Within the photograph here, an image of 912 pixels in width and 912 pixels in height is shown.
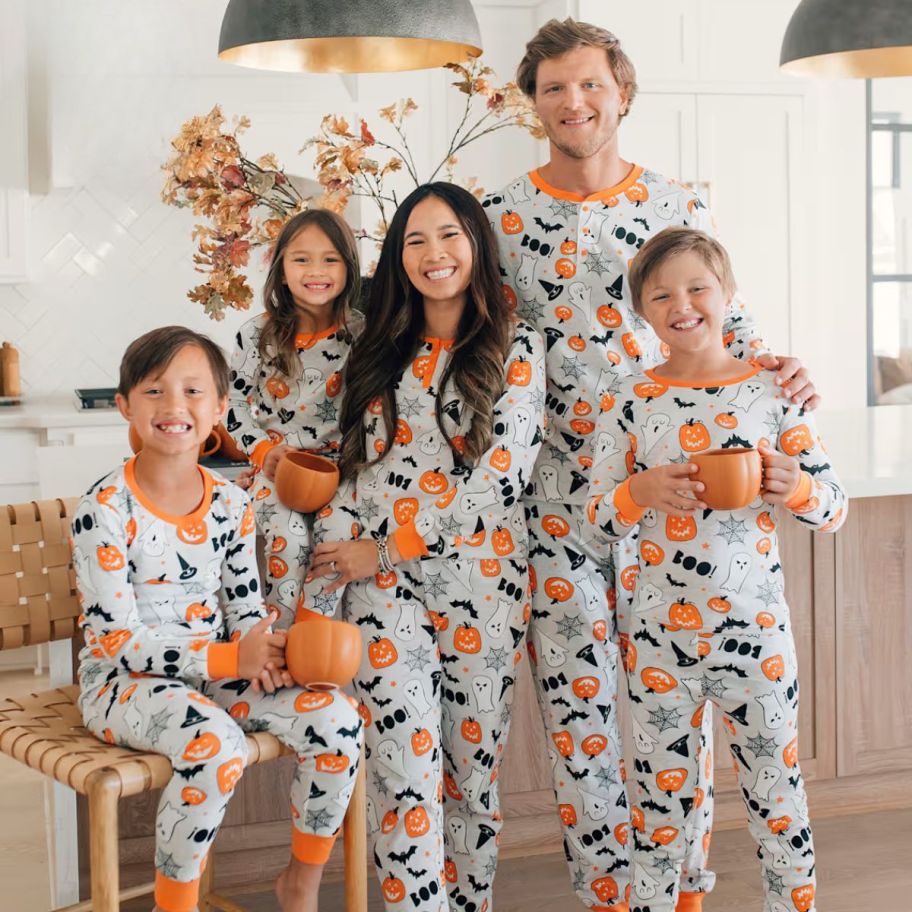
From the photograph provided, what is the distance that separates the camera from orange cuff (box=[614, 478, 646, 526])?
190 centimetres

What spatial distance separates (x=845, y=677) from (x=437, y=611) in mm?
1181

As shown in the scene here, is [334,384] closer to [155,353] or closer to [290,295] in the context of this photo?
[290,295]

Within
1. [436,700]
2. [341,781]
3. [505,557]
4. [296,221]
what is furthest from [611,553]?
[296,221]

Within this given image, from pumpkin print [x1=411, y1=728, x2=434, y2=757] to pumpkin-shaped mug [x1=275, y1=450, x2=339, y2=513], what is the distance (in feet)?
1.36

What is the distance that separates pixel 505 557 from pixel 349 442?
0.34 metres

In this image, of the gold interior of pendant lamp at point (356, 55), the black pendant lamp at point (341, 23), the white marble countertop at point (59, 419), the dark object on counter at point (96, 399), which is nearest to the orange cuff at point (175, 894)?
the black pendant lamp at point (341, 23)

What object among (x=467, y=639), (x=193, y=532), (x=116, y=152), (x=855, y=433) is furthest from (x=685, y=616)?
(x=116, y=152)

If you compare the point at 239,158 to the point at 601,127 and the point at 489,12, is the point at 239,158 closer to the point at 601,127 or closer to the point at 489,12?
the point at 601,127

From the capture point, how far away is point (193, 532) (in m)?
1.94

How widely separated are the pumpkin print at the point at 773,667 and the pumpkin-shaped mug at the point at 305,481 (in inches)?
29.7

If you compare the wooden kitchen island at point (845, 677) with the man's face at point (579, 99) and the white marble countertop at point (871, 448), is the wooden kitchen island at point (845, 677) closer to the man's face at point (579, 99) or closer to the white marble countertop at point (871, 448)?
the white marble countertop at point (871, 448)

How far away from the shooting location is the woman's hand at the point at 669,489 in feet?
5.97

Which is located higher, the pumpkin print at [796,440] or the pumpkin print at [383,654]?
the pumpkin print at [796,440]

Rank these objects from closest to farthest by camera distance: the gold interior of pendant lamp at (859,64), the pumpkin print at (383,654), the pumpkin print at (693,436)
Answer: the pumpkin print at (693,436) < the pumpkin print at (383,654) < the gold interior of pendant lamp at (859,64)
